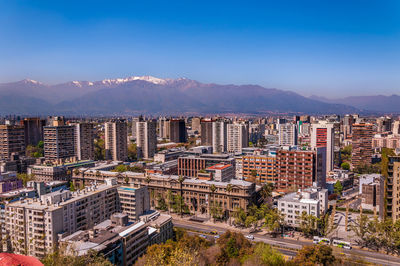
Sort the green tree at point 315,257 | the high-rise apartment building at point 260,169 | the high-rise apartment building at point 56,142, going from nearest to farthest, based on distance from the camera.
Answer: the green tree at point 315,257 < the high-rise apartment building at point 260,169 < the high-rise apartment building at point 56,142

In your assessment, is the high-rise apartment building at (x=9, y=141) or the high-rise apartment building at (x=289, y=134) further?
the high-rise apartment building at (x=289, y=134)

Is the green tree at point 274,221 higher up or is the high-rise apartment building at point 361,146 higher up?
the high-rise apartment building at point 361,146

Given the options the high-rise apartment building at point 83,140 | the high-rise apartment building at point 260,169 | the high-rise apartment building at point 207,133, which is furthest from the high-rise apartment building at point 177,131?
the high-rise apartment building at point 260,169

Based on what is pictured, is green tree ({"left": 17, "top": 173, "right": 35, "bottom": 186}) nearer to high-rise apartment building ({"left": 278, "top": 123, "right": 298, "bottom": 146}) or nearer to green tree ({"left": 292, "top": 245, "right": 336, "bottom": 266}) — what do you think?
green tree ({"left": 292, "top": 245, "right": 336, "bottom": 266})

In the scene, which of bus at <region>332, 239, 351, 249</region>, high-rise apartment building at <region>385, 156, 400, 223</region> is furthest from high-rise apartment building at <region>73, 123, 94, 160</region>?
high-rise apartment building at <region>385, 156, 400, 223</region>

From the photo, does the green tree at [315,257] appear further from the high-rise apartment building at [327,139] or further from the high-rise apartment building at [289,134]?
the high-rise apartment building at [289,134]

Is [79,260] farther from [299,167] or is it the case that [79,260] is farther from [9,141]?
[9,141]
